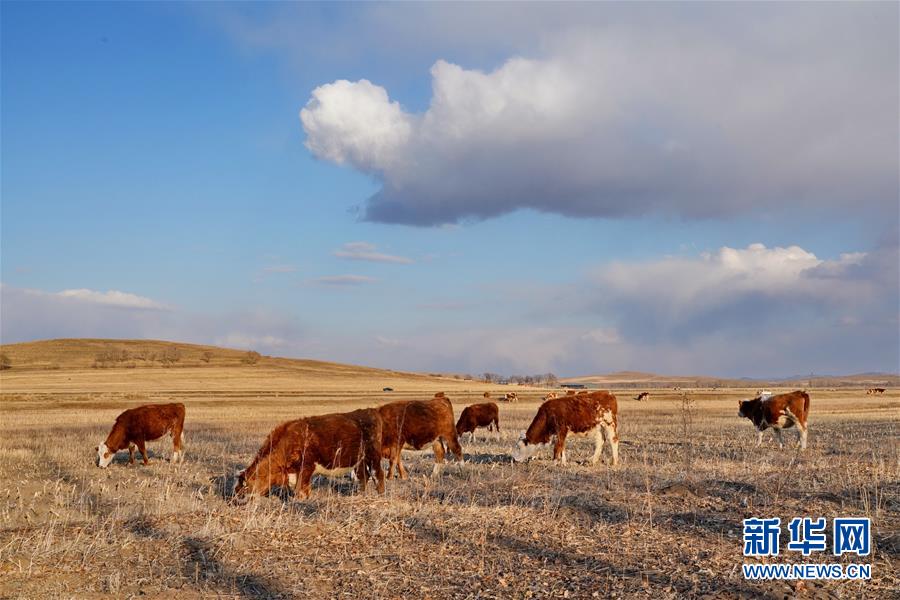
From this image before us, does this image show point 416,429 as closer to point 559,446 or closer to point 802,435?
point 559,446

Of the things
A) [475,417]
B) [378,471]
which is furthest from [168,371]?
[378,471]

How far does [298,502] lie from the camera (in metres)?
13.4

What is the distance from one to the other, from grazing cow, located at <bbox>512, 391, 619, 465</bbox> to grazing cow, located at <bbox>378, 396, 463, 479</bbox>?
6.88 feet

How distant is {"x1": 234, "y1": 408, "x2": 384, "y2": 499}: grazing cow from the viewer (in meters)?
13.9

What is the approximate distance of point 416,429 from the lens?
17.7m

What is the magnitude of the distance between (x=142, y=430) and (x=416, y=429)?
28.9 feet

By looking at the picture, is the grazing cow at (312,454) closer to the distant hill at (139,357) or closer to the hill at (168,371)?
the hill at (168,371)

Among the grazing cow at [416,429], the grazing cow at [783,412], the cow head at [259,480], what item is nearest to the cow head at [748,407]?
the grazing cow at [783,412]

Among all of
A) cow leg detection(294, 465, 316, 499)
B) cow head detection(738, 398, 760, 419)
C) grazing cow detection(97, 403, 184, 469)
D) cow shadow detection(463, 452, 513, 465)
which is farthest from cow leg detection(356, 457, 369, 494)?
Answer: cow head detection(738, 398, 760, 419)

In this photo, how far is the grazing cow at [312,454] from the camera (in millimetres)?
13852

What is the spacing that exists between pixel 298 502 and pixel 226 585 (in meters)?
5.01

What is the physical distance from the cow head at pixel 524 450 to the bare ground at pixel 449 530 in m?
0.63

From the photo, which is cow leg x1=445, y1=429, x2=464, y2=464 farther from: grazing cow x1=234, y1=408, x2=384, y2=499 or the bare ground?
grazing cow x1=234, y1=408, x2=384, y2=499

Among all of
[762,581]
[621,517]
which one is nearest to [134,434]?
[621,517]
